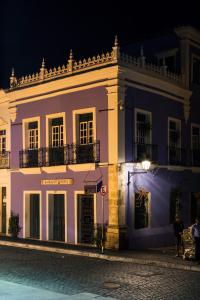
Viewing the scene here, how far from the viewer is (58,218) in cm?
2083

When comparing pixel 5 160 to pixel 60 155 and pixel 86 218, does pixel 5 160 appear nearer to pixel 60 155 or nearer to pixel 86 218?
pixel 60 155

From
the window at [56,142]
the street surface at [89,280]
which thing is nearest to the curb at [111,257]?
the street surface at [89,280]

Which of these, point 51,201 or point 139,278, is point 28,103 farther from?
point 139,278

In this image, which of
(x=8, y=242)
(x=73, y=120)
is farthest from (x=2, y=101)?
(x=8, y=242)

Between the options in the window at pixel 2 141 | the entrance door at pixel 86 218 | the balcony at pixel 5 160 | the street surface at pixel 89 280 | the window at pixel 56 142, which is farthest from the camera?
the window at pixel 2 141

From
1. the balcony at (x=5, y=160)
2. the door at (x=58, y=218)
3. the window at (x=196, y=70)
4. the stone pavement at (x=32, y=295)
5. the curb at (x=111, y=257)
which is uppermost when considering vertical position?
the window at (x=196, y=70)

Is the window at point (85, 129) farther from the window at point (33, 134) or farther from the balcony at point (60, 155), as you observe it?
the window at point (33, 134)

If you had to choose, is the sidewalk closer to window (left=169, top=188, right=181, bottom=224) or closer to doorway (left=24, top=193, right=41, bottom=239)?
doorway (left=24, top=193, right=41, bottom=239)

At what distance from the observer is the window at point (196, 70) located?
22.4 meters

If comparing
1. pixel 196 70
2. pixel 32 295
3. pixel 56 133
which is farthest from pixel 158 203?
pixel 32 295

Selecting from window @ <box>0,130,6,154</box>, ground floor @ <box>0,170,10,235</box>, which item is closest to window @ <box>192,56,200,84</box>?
window @ <box>0,130,6,154</box>

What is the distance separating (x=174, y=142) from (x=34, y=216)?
23.0ft

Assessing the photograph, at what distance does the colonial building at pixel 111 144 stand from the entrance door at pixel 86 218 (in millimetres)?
40

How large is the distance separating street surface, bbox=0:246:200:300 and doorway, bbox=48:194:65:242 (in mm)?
4393
